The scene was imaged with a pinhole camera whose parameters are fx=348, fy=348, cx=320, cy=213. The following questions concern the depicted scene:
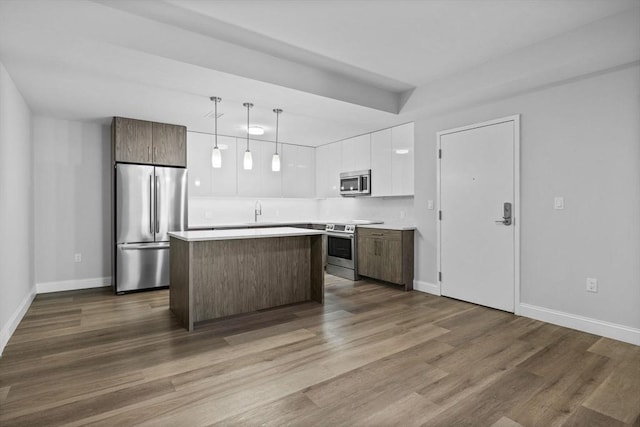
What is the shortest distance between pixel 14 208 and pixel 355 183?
4257mm

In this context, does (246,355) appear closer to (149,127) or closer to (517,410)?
(517,410)

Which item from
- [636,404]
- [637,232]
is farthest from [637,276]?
[636,404]

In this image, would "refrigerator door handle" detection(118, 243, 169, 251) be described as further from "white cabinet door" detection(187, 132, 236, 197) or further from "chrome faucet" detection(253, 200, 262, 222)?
"chrome faucet" detection(253, 200, 262, 222)

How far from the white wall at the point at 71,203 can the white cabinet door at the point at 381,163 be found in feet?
12.7

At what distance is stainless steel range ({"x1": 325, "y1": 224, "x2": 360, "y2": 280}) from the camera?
536cm

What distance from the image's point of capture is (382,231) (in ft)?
16.1

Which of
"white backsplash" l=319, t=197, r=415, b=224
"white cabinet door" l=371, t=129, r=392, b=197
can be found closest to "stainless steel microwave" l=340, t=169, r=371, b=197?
"white cabinet door" l=371, t=129, r=392, b=197

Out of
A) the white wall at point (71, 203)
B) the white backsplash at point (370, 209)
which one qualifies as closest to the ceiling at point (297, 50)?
the white wall at point (71, 203)

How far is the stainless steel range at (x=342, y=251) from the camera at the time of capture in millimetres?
5359

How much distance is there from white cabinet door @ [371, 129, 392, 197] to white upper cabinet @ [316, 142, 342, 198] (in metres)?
0.88

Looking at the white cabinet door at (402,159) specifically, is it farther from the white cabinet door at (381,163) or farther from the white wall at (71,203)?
the white wall at (71,203)

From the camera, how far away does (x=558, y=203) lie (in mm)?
3330

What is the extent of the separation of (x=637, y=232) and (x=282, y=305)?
3.34 m

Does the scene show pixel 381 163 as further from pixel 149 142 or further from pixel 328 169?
pixel 149 142
